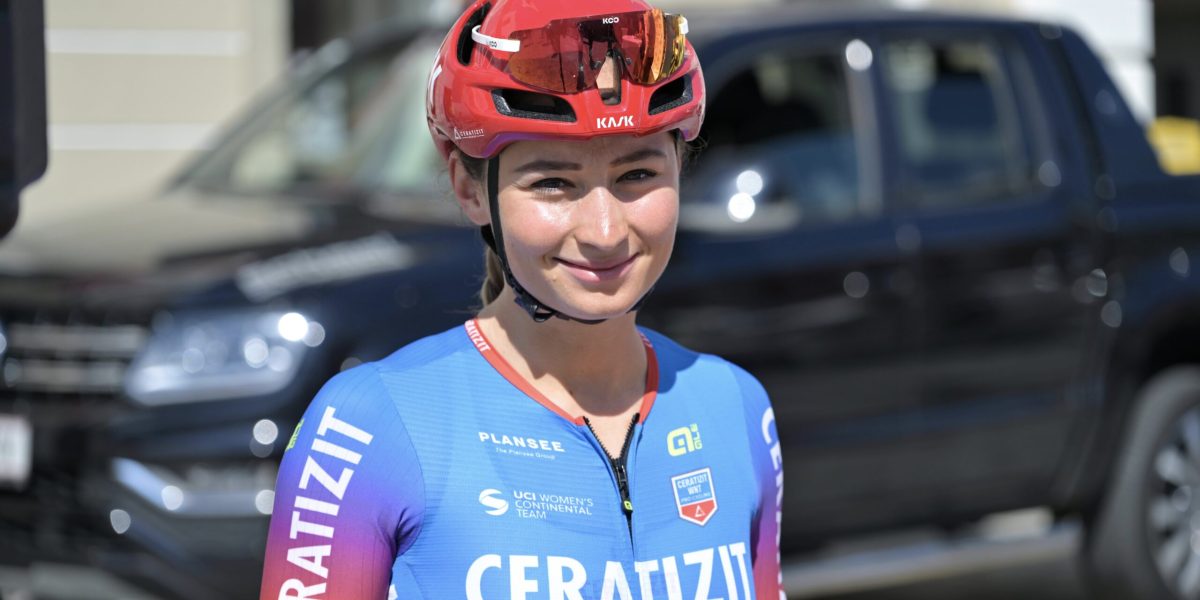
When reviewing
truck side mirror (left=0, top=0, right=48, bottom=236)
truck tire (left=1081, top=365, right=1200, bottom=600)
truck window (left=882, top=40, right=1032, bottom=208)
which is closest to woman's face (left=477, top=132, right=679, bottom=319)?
truck side mirror (left=0, top=0, right=48, bottom=236)

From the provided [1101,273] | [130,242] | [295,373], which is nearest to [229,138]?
[130,242]

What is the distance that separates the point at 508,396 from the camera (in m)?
2.02

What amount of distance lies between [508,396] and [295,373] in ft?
7.14

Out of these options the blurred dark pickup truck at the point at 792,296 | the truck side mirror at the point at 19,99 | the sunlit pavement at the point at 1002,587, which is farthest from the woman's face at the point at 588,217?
the sunlit pavement at the point at 1002,587

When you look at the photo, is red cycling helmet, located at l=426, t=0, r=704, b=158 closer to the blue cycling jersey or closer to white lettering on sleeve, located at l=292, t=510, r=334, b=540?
the blue cycling jersey

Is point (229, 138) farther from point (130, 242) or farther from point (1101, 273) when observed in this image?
Answer: point (1101, 273)

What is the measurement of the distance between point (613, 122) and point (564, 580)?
1.70ft

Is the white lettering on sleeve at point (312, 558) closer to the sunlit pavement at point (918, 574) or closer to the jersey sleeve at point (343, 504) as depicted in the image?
the jersey sleeve at point (343, 504)

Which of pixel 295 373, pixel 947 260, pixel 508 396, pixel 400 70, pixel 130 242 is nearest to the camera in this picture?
pixel 508 396

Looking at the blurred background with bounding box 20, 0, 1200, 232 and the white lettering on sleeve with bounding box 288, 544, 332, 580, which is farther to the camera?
the blurred background with bounding box 20, 0, 1200, 232

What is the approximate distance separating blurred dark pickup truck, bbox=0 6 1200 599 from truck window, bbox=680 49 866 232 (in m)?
0.01

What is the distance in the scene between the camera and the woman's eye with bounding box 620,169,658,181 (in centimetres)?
200

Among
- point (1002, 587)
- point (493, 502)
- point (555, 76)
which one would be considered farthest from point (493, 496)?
point (1002, 587)

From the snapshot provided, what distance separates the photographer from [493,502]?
191 cm
